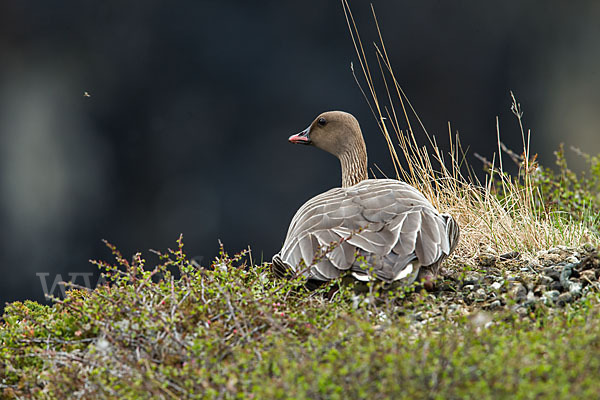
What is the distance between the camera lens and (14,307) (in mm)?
5398

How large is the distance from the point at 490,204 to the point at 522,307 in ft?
9.66

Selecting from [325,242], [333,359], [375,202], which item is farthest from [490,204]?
[333,359]

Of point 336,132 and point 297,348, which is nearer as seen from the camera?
point 297,348

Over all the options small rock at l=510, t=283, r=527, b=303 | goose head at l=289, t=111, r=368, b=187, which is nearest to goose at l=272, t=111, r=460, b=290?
small rock at l=510, t=283, r=527, b=303

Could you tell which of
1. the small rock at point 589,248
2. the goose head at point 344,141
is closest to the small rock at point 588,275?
the small rock at point 589,248

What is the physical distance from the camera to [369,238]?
4.69 metres

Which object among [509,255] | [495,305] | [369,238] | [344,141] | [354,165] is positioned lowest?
[509,255]

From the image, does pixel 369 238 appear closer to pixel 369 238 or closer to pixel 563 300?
pixel 369 238

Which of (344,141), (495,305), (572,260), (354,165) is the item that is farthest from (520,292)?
(344,141)

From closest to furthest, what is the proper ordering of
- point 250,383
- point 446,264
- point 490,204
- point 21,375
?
point 250,383 → point 21,375 → point 446,264 → point 490,204

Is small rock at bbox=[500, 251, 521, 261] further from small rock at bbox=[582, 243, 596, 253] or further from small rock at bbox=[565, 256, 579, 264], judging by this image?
small rock at bbox=[582, 243, 596, 253]

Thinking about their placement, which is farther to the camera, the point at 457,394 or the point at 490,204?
the point at 490,204

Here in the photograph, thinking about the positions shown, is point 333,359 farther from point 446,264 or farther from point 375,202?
point 446,264

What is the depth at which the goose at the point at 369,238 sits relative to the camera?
453cm
